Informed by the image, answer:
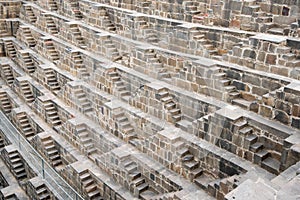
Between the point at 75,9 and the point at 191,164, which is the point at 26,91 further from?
the point at 191,164

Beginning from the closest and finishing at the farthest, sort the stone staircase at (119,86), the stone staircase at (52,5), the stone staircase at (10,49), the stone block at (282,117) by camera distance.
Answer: the stone block at (282,117) < the stone staircase at (119,86) < the stone staircase at (52,5) < the stone staircase at (10,49)

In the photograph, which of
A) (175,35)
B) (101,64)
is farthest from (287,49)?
(101,64)

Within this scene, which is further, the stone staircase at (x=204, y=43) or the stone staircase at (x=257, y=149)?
the stone staircase at (x=204, y=43)

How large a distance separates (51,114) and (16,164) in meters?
2.38

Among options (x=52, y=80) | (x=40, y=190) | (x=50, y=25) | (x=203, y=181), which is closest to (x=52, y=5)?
(x=50, y=25)

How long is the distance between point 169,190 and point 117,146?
2702 millimetres

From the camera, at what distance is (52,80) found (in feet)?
53.4

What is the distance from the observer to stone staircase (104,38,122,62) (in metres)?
14.4

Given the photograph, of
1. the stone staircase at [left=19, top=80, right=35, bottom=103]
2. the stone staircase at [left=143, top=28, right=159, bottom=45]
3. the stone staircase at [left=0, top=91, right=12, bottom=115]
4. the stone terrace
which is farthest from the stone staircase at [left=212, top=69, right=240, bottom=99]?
the stone staircase at [left=0, top=91, right=12, bottom=115]

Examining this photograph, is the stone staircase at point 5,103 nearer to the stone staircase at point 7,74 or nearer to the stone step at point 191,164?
the stone staircase at point 7,74

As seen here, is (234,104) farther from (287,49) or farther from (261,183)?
(261,183)

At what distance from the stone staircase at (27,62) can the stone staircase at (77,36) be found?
306 centimetres

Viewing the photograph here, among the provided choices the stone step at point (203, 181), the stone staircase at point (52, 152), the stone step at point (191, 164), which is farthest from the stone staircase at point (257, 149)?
the stone staircase at point (52, 152)

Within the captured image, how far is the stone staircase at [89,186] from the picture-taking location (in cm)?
1132
